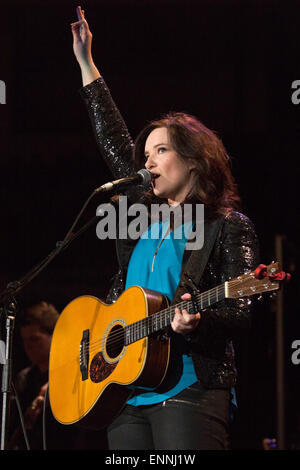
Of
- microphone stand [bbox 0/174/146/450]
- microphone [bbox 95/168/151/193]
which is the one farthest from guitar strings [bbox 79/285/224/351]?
microphone [bbox 95/168/151/193]

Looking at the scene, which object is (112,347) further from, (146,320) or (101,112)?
(101,112)

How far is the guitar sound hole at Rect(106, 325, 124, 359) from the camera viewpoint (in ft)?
8.02

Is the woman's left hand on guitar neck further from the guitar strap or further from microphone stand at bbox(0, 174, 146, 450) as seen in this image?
microphone stand at bbox(0, 174, 146, 450)

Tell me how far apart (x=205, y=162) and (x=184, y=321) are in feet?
2.90

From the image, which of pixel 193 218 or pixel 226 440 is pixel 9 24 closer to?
pixel 193 218

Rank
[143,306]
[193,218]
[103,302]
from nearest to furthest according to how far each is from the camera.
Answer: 1. [143,306]
2. [193,218]
3. [103,302]

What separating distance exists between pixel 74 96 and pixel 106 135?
2.93 metres

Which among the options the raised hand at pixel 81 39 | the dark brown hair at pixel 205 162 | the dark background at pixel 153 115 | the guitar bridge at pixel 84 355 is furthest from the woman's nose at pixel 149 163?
the dark background at pixel 153 115

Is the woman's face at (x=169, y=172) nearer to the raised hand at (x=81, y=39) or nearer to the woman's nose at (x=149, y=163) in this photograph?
the woman's nose at (x=149, y=163)

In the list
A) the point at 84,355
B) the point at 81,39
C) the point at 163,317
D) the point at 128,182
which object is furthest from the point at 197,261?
the point at 81,39

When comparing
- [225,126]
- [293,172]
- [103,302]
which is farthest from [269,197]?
[103,302]

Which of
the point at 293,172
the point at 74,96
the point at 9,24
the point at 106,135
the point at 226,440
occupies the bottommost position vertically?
the point at 226,440

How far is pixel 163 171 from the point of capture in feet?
8.65

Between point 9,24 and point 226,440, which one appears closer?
point 226,440
